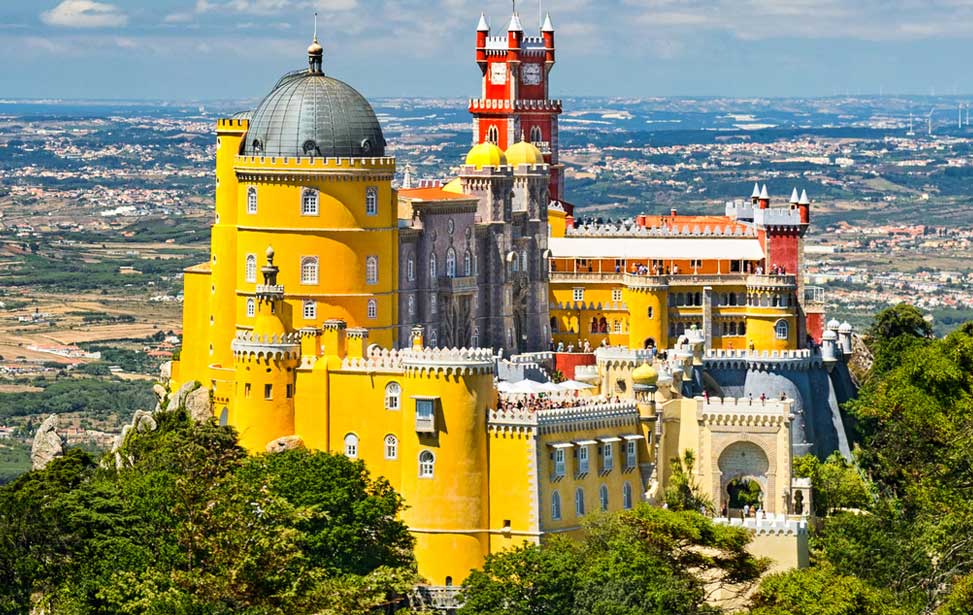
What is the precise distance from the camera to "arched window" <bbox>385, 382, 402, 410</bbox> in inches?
4422

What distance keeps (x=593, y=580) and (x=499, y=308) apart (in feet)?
123

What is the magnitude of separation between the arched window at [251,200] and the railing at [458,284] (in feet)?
39.0

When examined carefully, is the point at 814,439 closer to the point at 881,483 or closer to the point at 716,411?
the point at 881,483

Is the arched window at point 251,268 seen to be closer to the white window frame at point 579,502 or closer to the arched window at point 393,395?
the arched window at point 393,395

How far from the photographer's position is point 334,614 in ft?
321

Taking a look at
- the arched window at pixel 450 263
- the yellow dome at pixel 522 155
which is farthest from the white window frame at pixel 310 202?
the yellow dome at pixel 522 155

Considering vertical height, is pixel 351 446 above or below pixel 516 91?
below

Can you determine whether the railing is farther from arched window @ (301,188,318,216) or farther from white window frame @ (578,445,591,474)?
white window frame @ (578,445,591,474)

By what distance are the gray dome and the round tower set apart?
37.3 feet

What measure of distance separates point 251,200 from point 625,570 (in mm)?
31263

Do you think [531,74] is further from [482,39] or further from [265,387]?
[265,387]

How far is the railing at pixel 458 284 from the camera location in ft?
433

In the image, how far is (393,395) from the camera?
369 feet

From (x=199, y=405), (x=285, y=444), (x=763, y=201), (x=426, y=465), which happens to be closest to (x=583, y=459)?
(x=426, y=465)
